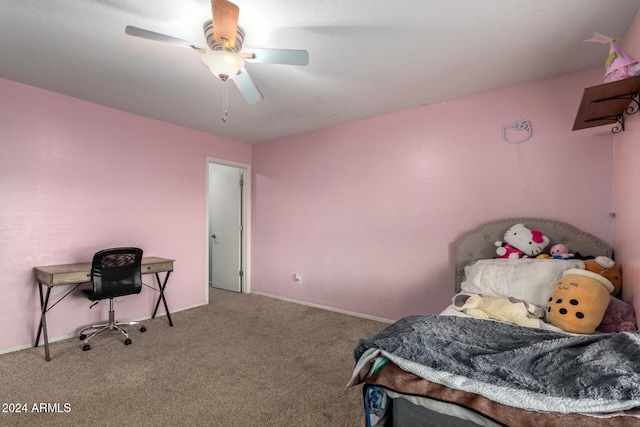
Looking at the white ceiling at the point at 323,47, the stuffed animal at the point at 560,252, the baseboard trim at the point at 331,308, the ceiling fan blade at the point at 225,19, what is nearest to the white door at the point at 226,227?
the baseboard trim at the point at 331,308

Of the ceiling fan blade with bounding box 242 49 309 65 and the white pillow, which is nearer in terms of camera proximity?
the ceiling fan blade with bounding box 242 49 309 65

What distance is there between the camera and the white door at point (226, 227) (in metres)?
4.74

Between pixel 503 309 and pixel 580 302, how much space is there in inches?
15.4

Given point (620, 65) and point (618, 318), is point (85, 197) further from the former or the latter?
point (618, 318)

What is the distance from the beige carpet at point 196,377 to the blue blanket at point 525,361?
768 millimetres

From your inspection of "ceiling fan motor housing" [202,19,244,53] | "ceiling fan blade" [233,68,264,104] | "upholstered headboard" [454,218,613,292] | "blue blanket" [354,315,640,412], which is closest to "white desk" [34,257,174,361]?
"ceiling fan blade" [233,68,264,104]

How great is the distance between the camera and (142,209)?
3479 millimetres

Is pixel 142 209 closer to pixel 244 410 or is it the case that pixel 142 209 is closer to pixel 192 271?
pixel 192 271

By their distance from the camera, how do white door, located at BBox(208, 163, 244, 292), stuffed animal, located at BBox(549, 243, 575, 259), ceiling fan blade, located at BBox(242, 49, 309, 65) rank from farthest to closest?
white door, located at BBox(208, 163, 244, 292)
stuffed animal, located at BBox(549, 243, 575, 259)
ceiling fan blade, located at BBox(242, 49, 309, 65)

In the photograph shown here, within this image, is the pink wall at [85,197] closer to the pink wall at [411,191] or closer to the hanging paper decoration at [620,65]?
the pink wall at [411,191]

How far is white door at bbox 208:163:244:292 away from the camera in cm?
474

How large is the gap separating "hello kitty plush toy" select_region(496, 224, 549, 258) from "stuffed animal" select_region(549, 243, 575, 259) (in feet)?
0.27

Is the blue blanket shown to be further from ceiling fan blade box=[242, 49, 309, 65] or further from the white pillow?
ceiling fan blade box=[242, 49, 309, 65]

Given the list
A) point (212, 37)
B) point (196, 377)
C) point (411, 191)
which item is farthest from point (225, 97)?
point (196, 377)
